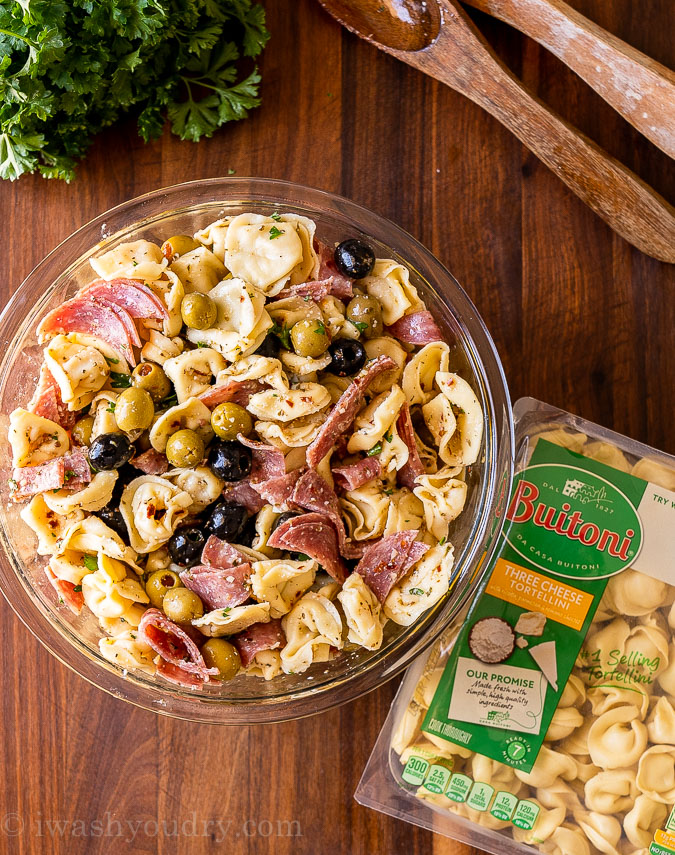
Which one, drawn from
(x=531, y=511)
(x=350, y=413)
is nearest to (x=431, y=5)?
(x=350, y=413)

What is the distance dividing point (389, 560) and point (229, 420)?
16.4 inches

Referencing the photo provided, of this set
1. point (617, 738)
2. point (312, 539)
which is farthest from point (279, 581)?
point (617, 738)

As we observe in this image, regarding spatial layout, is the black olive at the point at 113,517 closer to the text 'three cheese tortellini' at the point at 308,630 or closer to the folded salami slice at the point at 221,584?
the folded salami slice at the point at 221,584

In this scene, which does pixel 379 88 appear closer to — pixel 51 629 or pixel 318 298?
pixel 318 298

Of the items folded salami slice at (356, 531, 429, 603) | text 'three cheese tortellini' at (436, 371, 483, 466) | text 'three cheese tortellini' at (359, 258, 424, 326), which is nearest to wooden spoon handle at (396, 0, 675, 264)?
text 'three cheese tortellini' at (359, 258, 424, 326)

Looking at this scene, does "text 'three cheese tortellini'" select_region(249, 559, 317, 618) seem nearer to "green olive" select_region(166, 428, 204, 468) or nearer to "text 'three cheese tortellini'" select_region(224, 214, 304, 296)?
"green olive" select_region(166, 428, 204, 468)

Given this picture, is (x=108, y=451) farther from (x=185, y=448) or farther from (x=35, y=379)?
(x=35, y=379)

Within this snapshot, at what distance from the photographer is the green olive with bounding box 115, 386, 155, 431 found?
148 cm

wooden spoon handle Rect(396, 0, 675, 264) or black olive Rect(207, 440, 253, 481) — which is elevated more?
wooden spoon handle Rect(396, 0, 675, 264)

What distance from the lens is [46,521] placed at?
5.11ft

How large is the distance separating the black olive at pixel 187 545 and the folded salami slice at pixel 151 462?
0.13 m

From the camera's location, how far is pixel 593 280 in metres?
1.93

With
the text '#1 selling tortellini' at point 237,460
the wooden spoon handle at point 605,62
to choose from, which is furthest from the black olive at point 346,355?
the wooden spoon handle at point 605,62

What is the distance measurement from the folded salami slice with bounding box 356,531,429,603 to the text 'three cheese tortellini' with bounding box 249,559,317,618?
0.11m
